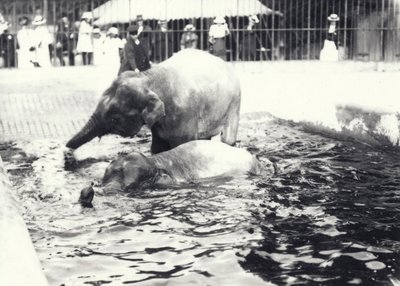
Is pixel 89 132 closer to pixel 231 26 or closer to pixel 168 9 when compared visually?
pixel 168 9

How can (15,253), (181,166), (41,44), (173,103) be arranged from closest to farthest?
1. (15,253)
2. (181,166)
3. (173,103)
4. (41,44)

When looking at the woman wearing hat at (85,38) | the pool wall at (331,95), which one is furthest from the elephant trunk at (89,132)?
the woman wearing hat at (85,38)

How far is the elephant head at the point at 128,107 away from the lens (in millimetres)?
9797

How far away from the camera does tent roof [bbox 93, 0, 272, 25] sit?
18.7 m

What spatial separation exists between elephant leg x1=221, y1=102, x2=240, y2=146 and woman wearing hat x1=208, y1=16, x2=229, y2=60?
718 cm

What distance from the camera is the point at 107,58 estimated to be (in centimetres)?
1816

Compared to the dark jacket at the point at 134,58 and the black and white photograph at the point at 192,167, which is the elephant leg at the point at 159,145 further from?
the dark jacket at the point at 134,58

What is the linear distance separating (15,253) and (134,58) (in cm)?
699

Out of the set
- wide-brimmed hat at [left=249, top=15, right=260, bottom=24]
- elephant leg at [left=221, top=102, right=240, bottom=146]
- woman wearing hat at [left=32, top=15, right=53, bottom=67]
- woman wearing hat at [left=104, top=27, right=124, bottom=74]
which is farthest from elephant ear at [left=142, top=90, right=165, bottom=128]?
wide-brimmed hat at [left=249, top=15, right=260, bottom=24]

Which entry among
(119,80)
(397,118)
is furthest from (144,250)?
(397,118)

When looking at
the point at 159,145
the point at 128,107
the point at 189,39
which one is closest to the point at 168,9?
the point at 189,39

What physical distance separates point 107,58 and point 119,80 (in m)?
8.31

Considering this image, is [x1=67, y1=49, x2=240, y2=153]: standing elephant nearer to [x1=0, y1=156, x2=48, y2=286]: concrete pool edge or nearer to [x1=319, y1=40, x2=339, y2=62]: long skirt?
[x1=0, y1=156, x2=48, y2=286]: concrete pool edge

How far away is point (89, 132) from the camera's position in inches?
418
